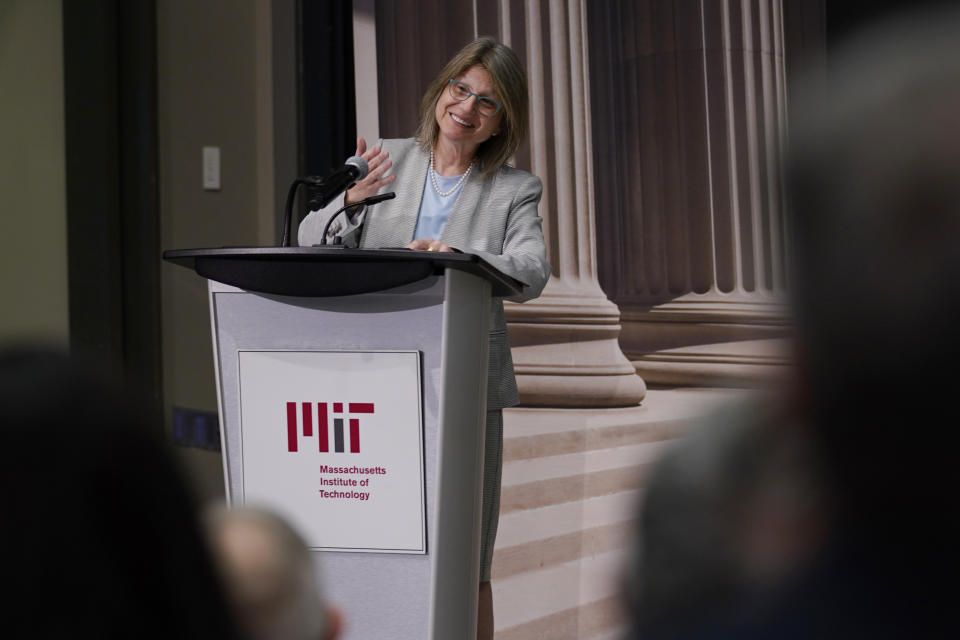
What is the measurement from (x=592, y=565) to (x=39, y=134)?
8.44 ft

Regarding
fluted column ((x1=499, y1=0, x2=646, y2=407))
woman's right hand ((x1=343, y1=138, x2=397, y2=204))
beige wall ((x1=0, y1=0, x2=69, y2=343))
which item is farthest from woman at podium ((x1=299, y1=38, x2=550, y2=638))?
beige wall ((x1=0, y1=0, x2=69, y2=343))

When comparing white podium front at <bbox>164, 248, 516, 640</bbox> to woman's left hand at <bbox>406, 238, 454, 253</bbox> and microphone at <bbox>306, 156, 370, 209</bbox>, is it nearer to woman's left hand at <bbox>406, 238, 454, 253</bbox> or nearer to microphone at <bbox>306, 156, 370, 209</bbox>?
woman's left hand at <bbox>406, 238, 454, 253</bbox>

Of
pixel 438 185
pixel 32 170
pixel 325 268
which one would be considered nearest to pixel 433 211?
pixel 438 185

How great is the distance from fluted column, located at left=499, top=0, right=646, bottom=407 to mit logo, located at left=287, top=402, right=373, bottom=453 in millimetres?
2131

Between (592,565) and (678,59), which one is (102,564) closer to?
(592,565)

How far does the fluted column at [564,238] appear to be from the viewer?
367cm

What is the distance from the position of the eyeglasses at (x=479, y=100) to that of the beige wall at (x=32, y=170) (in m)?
2.33

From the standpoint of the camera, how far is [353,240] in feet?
6.48

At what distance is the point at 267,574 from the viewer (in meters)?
0.38

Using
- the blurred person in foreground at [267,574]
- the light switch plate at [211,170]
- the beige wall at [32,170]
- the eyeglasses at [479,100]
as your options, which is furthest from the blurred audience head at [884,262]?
the beige wall at [32,170]

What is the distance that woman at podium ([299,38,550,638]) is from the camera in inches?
75.7

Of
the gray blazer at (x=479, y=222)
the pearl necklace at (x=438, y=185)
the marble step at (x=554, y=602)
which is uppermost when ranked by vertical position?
the pearl necklace at (x=438, y=185)

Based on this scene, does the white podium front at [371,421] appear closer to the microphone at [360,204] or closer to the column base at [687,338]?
the microphone at [360,204]

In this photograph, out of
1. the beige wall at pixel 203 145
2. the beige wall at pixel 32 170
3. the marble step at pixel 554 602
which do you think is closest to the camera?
the marble step at pixel 554 602
